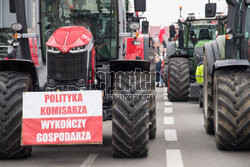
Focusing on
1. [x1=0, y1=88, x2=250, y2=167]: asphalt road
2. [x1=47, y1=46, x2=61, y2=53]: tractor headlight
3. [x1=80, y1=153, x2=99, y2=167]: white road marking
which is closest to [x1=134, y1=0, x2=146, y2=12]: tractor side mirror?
[x1=47, y1=46, x2=61, y2=53]: tractor headlight

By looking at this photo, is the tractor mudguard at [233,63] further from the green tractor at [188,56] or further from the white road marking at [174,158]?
the green tractor at [188,56]

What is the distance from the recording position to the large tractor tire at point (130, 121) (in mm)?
7402

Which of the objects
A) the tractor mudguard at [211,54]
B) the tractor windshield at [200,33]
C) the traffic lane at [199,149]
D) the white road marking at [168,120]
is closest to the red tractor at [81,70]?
the traffic lane at [199,149]

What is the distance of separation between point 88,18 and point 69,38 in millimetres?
1239

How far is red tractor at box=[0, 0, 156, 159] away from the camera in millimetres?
7434

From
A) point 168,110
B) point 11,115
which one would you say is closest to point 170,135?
point 11,115

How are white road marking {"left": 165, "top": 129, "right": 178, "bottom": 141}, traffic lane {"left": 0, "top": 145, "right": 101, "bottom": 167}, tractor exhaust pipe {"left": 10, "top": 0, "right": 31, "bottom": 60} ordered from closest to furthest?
traffic lane {"left": 0, "top": 145, "right": 101, "bottom": 167} → tractor exhaust pipe {"left": 10, "top": 0, "right": 31, "bottom": 60} → white road marking {"left": 165, "top": 129, "right": 178, "bottom": 141}

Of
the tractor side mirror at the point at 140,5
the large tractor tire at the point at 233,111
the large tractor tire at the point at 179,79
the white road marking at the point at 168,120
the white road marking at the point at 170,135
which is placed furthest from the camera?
the large tractor tire at the point at 179,79

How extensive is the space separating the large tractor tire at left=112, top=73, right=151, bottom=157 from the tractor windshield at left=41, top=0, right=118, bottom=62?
5.71ft

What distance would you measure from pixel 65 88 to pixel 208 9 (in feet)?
17.0

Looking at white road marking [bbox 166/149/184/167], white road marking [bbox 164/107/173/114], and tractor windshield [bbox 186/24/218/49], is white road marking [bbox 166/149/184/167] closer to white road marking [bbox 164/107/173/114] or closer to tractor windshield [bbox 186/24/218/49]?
white road marking [bbox 164/107/173/114]

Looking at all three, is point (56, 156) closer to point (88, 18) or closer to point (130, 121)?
point (130, 121)

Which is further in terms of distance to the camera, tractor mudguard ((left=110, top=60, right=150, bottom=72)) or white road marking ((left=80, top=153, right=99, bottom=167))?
tractor mudguard ((left=110, top=60, right=150, bottom=72))

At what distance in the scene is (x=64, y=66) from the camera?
782cm
